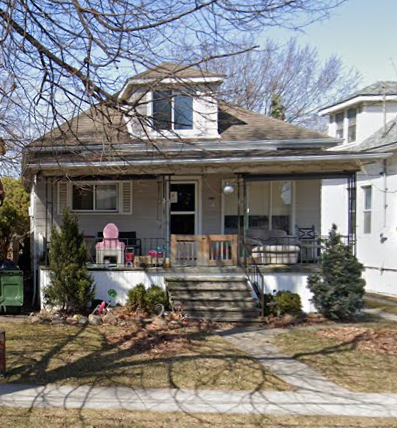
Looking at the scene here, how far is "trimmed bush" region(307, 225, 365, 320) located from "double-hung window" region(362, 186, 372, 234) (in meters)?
7.32

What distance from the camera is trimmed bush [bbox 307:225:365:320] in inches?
425

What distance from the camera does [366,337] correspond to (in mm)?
9352

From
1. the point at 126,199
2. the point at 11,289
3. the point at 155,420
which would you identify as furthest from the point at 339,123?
the point at 155,420

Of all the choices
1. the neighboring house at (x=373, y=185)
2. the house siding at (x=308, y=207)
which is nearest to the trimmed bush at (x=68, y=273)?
the house siding at (x=308, y=207)

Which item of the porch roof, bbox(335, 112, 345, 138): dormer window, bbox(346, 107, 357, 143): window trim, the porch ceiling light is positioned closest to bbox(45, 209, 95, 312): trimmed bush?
the porch roof

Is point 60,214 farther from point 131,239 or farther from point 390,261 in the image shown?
Result: point 390,261

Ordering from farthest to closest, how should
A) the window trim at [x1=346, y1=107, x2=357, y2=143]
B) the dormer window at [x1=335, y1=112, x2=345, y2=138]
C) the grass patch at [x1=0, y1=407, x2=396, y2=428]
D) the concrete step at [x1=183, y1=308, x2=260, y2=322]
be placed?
the dormer window at [x1=335, y1=112, x2=345, y2=138]
the window trim at [x1=346, y1=107, x2=357, y2=143]
the concrete step at [x1=183, y1=308, x2=260, y2=322]
the grass patch at [x1=0, y1=407, x2=396, y2=428]

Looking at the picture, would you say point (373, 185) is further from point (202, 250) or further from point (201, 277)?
point (201, 277)

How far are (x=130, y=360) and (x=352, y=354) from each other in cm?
367

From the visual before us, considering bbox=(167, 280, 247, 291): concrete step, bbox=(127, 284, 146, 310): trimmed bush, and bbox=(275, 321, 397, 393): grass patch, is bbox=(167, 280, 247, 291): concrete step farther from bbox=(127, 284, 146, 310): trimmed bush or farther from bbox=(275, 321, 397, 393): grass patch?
bbox=(275, 321, 397, 393): grass patch

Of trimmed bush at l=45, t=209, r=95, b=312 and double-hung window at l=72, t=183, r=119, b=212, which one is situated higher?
double-hung window at l=72, t=183, r=119, b=212

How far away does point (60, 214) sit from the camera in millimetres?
13898

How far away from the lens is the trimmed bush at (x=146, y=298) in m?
11.1

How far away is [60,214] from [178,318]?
5289 mm
